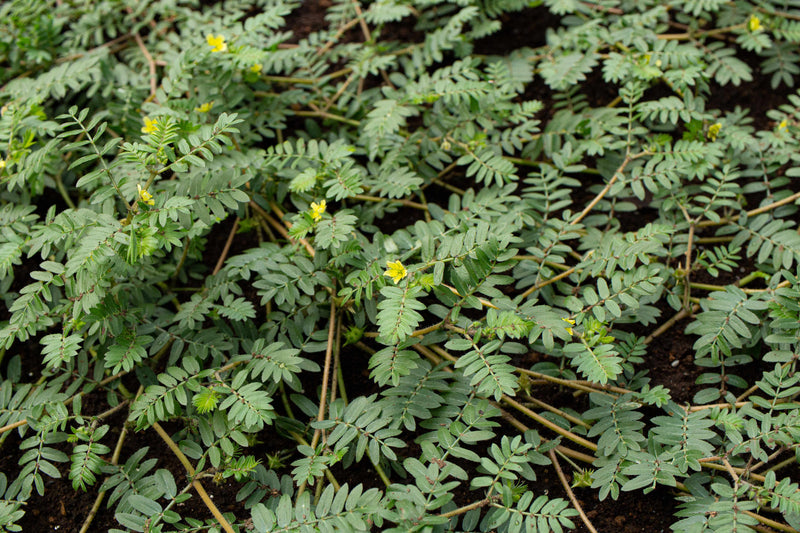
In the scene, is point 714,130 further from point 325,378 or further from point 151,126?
point 151,126

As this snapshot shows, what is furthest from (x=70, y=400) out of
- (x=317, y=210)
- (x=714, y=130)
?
(x=714, y=130)

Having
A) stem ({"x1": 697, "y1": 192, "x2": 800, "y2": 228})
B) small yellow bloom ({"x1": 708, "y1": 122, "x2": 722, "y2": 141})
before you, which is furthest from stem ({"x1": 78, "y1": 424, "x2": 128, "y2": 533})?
small yellow bloom ({"x1": 708, "y1": 122, "x2": 722, "y2": 141})

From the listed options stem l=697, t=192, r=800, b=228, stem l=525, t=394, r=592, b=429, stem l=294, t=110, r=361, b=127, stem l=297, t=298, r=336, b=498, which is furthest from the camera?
stem l=294, t=110, r=361, b=127

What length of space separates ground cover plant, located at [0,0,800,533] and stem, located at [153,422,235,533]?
0.06 feet

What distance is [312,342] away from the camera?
2348 mm

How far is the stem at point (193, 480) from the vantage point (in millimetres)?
1975

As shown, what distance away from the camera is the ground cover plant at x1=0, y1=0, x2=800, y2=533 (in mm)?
1980

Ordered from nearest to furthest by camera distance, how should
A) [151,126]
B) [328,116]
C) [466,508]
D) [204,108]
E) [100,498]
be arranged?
[466,508]
[100,498]
[151,126]
[204,108]
[328,116]

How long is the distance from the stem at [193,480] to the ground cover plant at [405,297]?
0.02 m

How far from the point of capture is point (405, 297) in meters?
1.98

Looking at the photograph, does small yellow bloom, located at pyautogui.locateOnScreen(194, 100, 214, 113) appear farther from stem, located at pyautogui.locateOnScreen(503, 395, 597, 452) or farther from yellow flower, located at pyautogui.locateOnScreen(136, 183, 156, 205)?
stem, located at pyautogui.locateOnScreen(503, 395, 597, 452)

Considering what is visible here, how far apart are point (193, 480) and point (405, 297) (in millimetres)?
868

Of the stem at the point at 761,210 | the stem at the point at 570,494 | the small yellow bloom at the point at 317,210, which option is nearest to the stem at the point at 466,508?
Result: the stem at the point at 570,494

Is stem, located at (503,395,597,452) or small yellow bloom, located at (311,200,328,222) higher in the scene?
small yellow bloom, located at (311,200,328,222)
